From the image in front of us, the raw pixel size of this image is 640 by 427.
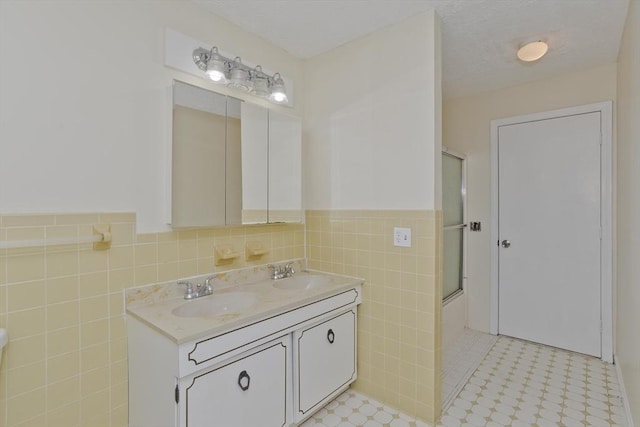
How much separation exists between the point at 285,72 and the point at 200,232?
1305 mm

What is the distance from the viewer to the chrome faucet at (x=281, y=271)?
2.16 m

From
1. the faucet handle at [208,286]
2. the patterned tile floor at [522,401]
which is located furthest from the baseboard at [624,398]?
the faucet handle at [208,286]

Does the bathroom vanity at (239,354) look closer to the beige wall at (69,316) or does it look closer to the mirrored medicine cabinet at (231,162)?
the beige wall at (69,316)

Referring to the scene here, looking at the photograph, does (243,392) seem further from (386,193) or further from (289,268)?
(386,193)

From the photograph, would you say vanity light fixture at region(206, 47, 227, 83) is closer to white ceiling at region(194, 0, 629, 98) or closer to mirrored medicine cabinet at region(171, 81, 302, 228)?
mirrored medicine cabinet at region(171, 81, 302, 228)

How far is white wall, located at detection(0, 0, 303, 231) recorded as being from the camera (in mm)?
1235

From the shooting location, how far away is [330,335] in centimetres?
191

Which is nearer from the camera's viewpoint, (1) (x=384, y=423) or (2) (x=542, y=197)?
(1) (x=384, y=423)

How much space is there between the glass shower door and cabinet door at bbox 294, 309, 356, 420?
4.05 ft

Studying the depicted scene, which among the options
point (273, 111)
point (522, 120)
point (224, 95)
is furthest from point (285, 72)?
point (522, 120)

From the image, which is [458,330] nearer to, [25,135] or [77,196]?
[77,196]

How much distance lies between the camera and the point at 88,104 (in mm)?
1408

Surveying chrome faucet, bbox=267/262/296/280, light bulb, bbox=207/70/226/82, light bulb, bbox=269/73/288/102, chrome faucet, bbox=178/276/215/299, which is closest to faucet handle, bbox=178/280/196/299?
chrome faucet, bbox=178/276/215/299

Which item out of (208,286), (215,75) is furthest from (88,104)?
(208,286)
